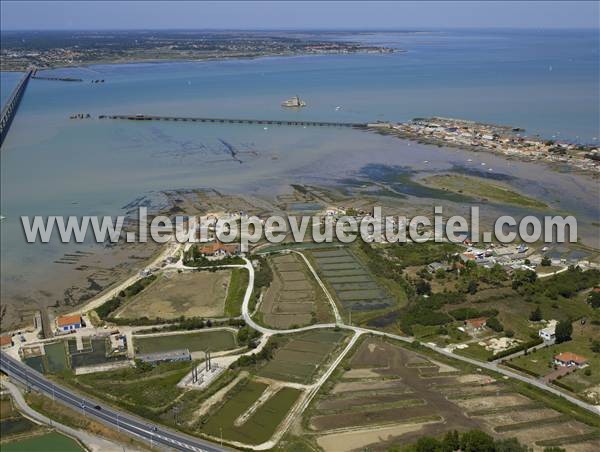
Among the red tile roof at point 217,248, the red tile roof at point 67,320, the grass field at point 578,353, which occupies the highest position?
the red tile roof at point 217,248

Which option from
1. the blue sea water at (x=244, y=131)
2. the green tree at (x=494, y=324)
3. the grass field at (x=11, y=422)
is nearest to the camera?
the grass field at (x=11, y=422)

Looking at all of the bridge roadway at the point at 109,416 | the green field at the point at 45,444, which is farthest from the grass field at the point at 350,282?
the green field at the point at 45,444

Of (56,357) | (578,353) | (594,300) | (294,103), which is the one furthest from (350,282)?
(294,103)

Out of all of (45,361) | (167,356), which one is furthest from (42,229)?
(167,356)

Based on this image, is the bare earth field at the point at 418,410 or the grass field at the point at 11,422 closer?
the bare earth field at the point at 418,410

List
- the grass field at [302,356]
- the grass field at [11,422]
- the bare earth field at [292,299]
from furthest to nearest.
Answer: the bare earth field at [292,299], the grass field at [302,356], the grass field at [11,422]

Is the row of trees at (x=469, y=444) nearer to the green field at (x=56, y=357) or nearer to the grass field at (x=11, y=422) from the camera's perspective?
the grass field at (x=11, y=422)

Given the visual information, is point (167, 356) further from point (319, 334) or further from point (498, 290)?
point (498, 290)
